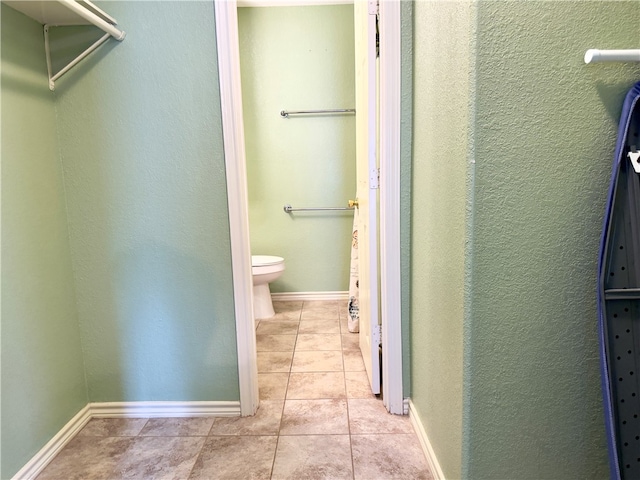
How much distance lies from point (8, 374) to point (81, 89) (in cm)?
107

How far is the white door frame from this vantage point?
1.46 metres

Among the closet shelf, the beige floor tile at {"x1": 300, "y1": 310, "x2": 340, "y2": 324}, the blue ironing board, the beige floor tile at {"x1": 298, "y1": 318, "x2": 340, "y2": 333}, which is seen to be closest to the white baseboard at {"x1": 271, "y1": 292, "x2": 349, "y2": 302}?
the beige floor tile at {"x1": 300, "y1": 310, "x2": 340, "y2": 324}

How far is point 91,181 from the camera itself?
1.56m

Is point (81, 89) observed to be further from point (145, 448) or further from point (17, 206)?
point (145, 448)

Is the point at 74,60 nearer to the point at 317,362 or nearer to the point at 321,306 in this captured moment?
the point at 317,362

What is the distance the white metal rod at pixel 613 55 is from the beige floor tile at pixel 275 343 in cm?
201

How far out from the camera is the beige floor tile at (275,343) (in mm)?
2365

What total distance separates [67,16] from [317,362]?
1.92 m

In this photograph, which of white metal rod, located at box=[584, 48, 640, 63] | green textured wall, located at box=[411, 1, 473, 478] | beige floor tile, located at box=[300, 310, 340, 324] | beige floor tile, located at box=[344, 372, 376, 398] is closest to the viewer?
white metal rod, located at box=[584, 48, 640, 63]

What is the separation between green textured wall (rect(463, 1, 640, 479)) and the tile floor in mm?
475

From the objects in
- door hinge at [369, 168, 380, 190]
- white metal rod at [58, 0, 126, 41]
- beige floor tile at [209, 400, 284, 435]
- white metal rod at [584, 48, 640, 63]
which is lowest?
beige floor tile at [209, 400, 284, 435]

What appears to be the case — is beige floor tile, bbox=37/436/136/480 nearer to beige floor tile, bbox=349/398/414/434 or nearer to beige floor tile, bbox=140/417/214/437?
beige floor tile, bbox=140/417/214/437

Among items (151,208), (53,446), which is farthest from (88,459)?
(151,208)

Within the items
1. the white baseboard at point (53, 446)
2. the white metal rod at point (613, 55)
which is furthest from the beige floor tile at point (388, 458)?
the white metal rod at point (613, 55)
